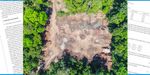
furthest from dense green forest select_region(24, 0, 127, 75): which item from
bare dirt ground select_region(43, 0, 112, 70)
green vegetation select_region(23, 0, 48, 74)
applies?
bare dirt ground select_region(43, 0, 112, 70)

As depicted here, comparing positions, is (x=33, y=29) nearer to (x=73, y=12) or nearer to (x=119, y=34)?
(x=73, y=12)

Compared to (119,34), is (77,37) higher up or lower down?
lower down

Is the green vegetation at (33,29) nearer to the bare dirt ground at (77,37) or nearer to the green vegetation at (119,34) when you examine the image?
the bare dirt ground at (77,37)

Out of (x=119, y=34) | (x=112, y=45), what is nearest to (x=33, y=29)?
(x=112, y=45)

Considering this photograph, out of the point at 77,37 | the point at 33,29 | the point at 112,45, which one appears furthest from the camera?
the point at 77,37

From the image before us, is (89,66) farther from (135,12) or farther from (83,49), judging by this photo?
(135,12)

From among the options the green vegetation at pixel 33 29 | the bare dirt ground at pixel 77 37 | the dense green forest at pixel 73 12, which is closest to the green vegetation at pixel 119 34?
the dense green forest at pixel 73 12

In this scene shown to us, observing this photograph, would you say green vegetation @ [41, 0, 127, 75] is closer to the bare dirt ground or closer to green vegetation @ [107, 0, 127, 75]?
green vegetation @ [107, 0, 127, 75]

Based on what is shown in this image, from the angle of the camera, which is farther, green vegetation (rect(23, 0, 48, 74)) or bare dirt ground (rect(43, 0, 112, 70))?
bare dirt ground (rect(43, 0, 112, 70))
